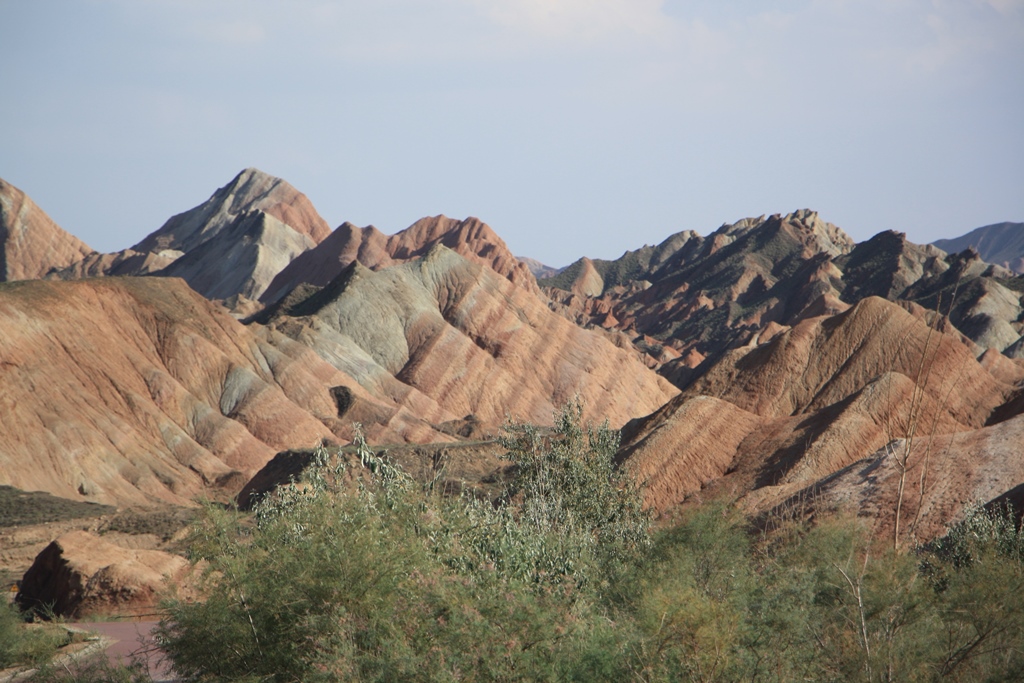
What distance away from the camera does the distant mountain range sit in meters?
50.5

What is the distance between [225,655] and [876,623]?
37.7ft

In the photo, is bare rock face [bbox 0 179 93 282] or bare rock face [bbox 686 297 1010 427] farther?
bare rock face [bbox 0 179 93 282]

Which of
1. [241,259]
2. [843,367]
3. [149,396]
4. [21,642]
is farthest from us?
[241,259]

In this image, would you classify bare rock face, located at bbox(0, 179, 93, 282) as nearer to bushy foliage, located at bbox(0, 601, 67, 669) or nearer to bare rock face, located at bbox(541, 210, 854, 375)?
bare rock face, located at bbox(541, 210, 854, 375)

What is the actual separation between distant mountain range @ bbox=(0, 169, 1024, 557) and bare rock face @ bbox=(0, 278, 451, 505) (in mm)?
169

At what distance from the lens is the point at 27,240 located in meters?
181

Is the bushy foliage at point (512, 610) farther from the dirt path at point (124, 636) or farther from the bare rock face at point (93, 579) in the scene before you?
the bare rock face at point (93, 579)

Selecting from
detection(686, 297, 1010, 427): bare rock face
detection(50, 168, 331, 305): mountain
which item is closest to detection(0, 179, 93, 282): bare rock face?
detection(50, 168, 331, 305): mountain

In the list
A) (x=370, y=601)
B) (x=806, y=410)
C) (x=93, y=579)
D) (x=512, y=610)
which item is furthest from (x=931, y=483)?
(x=93, y=579)

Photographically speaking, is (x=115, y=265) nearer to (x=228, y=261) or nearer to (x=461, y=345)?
(x=228, y=261)

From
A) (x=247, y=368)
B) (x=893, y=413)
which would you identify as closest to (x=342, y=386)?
(x=247, y=368)

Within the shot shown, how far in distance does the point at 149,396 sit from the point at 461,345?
3665cm

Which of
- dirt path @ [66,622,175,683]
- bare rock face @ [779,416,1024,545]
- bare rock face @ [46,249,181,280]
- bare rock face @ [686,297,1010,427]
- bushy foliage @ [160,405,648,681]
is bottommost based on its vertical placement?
dirt path @ [66,622,175,683]

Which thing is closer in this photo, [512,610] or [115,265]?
[512,610]
